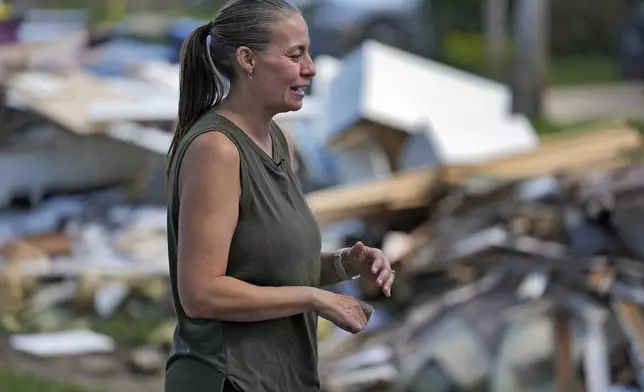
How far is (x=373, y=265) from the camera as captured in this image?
286 cm

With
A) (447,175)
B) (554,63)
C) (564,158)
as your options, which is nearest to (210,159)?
(447,175)

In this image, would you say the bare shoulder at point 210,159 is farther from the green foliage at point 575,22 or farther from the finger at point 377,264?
the green foliage at point 575,22

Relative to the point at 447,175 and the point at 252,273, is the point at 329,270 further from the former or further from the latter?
the point at 447,175

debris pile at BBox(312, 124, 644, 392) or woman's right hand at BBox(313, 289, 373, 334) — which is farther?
debris pile at BBox(312, 124, 644, 392)

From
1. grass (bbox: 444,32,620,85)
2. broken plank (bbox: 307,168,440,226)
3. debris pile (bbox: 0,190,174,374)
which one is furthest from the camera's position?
grass (bbox: 444,32,620,85)

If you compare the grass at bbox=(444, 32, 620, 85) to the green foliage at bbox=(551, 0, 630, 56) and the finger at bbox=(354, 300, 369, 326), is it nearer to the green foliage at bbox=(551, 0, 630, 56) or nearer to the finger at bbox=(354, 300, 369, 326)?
the green foliage at bbox=(551, 0, 630, 56)

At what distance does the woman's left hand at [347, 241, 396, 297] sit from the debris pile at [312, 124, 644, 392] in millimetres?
3295

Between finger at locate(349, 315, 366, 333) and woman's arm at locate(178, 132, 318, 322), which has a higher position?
woman's arm at locate(178, 132, 318, 322)

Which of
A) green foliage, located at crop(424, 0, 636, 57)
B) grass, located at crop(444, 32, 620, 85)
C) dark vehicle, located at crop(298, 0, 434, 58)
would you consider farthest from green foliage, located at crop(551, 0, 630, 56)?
dark vehicle, located at crop(298, 0, 434, 58)

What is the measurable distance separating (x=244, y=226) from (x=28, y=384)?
4.23m

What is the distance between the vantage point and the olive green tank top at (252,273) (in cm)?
266

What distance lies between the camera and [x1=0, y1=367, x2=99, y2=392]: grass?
641 centimetres

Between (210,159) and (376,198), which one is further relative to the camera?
(376,198)

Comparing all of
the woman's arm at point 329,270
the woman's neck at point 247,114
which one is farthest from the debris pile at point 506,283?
the woman's neck at point 247,114
